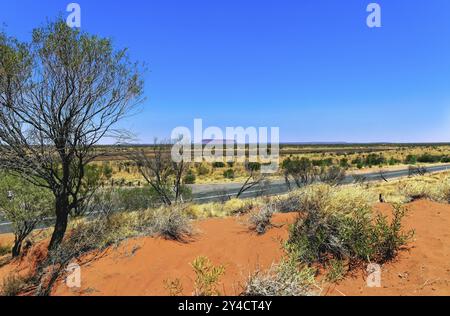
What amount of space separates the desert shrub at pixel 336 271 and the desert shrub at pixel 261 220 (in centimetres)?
252

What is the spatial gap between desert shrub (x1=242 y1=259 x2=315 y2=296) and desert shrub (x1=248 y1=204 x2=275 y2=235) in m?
3.09

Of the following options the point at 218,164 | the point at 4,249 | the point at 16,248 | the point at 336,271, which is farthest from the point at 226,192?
the point at 218,164

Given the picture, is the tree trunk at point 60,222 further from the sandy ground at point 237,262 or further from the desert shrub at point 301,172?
the desert shrub at point 301,172

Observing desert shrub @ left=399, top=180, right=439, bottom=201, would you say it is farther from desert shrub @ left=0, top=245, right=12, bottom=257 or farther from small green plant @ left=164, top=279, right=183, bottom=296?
desert shrub @ left=0, top=245, right=12, bottom=257

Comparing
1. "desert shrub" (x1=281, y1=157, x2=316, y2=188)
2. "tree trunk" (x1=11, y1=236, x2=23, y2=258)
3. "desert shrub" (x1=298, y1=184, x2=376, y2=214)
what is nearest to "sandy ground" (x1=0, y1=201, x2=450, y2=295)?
"desert shrub" (x1=298, y1=184, x2=376, y2=214)

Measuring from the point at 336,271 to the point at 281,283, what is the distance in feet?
4.02

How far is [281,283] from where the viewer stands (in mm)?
5039

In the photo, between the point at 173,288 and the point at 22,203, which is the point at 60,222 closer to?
the point at 22,203

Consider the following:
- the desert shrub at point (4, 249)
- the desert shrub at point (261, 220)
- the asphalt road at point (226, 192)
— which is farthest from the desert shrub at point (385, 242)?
the asphalt road at point (226, 192)

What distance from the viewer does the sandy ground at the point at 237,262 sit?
18.2 feet

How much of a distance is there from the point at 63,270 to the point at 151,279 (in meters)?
2.00

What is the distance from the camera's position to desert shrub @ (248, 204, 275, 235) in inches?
336

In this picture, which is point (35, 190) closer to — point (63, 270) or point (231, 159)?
point (63, 270)
